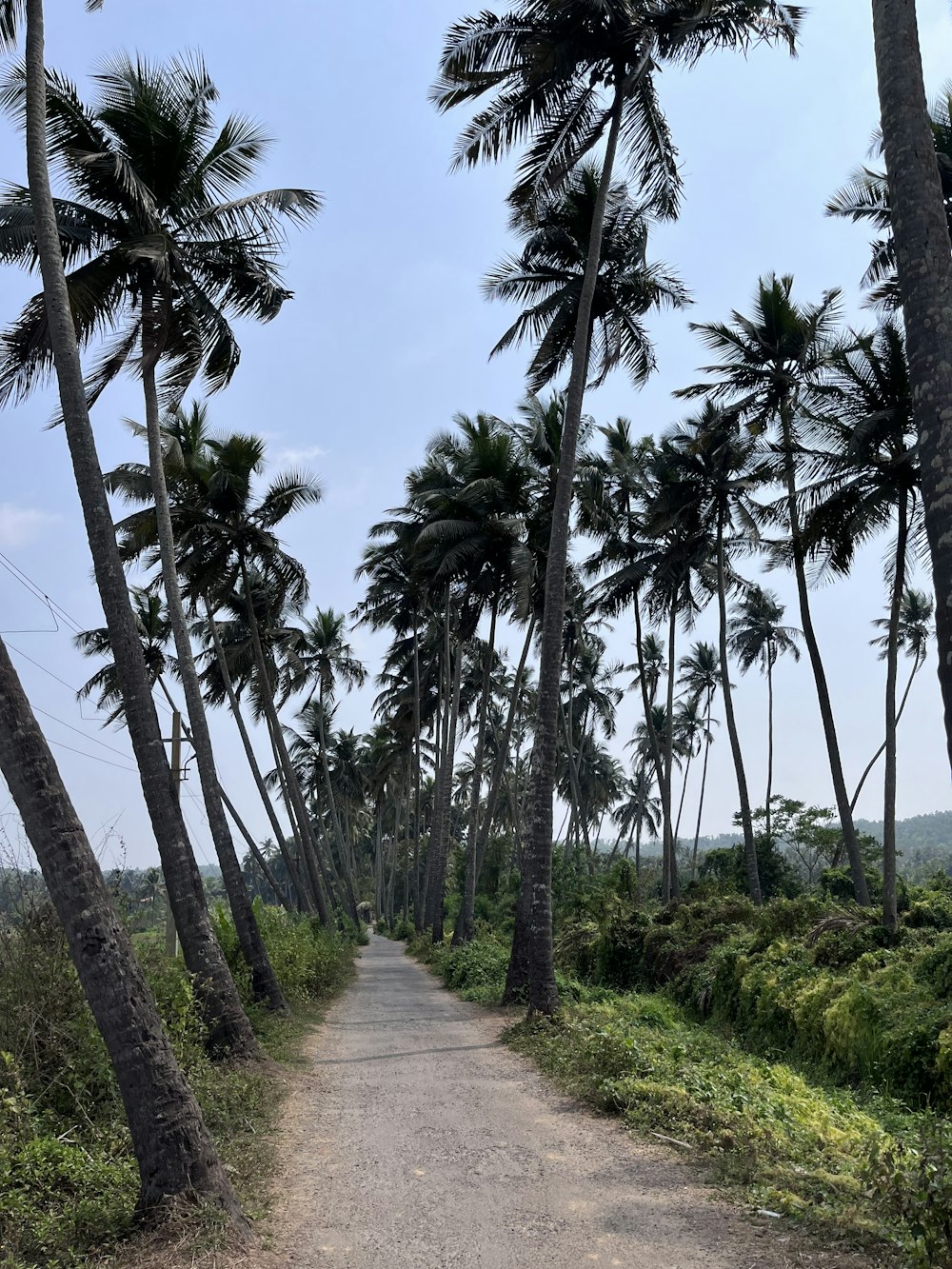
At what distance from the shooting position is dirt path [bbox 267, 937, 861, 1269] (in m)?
4.87

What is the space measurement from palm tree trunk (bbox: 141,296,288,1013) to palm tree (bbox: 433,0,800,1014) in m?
3.91

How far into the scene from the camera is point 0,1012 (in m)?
6.72

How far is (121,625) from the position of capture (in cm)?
859

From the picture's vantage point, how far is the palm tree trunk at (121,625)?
782cm

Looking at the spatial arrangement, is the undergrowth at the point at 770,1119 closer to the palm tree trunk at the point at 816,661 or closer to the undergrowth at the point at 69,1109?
the undergrowth at the point at 69,1109

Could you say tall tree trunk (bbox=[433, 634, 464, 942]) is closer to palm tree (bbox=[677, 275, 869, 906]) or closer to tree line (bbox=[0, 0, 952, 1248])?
tree line (bbox=[0, 0, 952, 1248])

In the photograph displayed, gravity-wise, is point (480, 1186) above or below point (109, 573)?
below

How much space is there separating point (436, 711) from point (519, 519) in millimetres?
18446

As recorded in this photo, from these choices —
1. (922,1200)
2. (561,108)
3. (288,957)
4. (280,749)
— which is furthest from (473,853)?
(922,1200)

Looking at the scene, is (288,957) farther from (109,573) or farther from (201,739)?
(109,573)

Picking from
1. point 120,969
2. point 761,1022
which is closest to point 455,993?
point 761,1022

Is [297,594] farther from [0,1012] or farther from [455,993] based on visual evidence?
[0,1012]

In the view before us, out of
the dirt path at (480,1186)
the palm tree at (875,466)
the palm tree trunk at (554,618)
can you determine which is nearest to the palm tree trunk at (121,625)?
the dirt path at (480,1186)

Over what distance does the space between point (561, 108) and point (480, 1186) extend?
13.9 m
